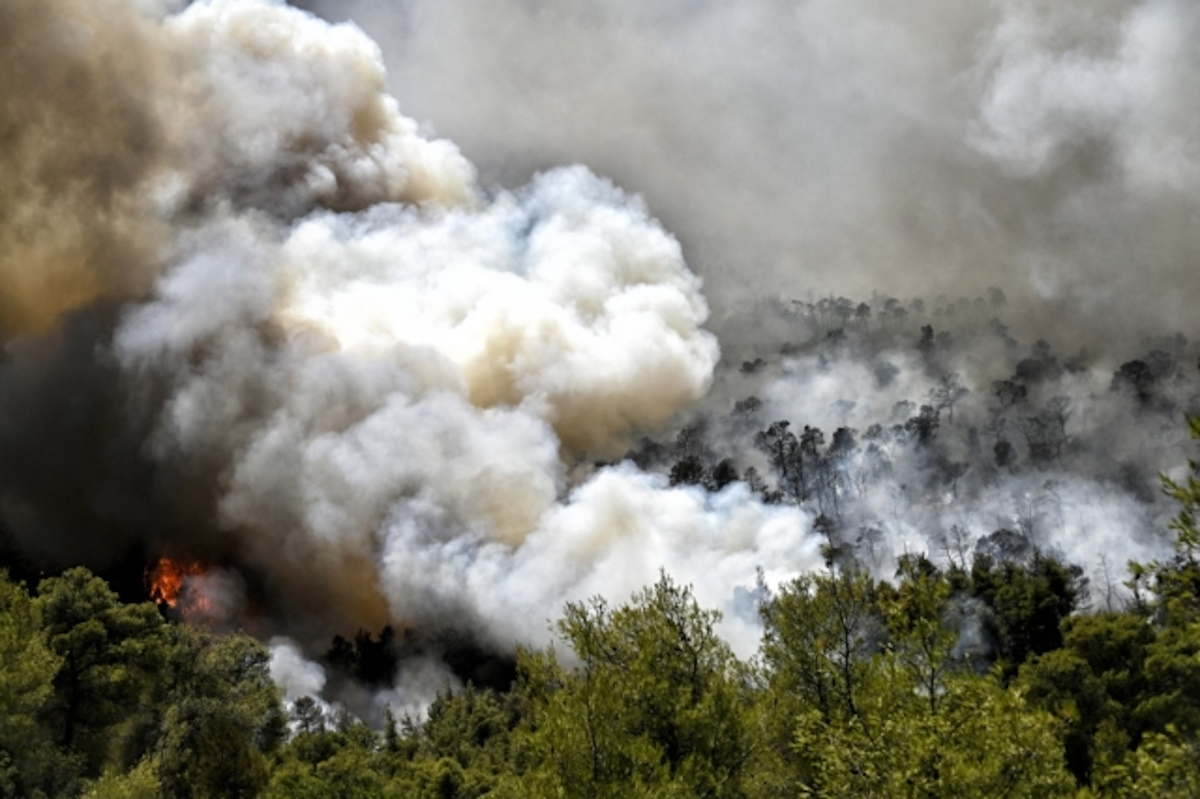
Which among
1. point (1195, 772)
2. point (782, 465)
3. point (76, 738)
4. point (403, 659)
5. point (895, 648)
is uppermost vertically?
point (782, 465)

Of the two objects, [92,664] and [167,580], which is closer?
[92,664]

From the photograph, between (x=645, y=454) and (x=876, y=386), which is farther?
(x=876, y=386)

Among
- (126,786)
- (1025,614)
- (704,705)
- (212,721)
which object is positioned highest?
(1025,614)

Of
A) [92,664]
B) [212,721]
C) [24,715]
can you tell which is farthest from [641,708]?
[92,664]

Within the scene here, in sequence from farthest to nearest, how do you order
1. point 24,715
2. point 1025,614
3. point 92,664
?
point 1025,614 → point 92,664 → point 24,715

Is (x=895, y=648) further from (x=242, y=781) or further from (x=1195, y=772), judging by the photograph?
(x=242, y=781)

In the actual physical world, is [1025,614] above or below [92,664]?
above

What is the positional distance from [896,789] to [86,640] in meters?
39.0

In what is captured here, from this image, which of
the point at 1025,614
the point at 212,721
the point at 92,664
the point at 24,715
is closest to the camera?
the point at 24,715

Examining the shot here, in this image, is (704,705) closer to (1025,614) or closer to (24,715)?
(24,715)

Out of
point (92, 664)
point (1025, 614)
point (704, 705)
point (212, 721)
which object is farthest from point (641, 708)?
point (1025, 614)

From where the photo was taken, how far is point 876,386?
637ft

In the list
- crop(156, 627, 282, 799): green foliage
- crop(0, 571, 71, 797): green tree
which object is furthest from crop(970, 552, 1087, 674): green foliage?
crop(0, 571, 71, 797): green tree

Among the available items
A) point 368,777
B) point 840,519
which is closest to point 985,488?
point 840,519
